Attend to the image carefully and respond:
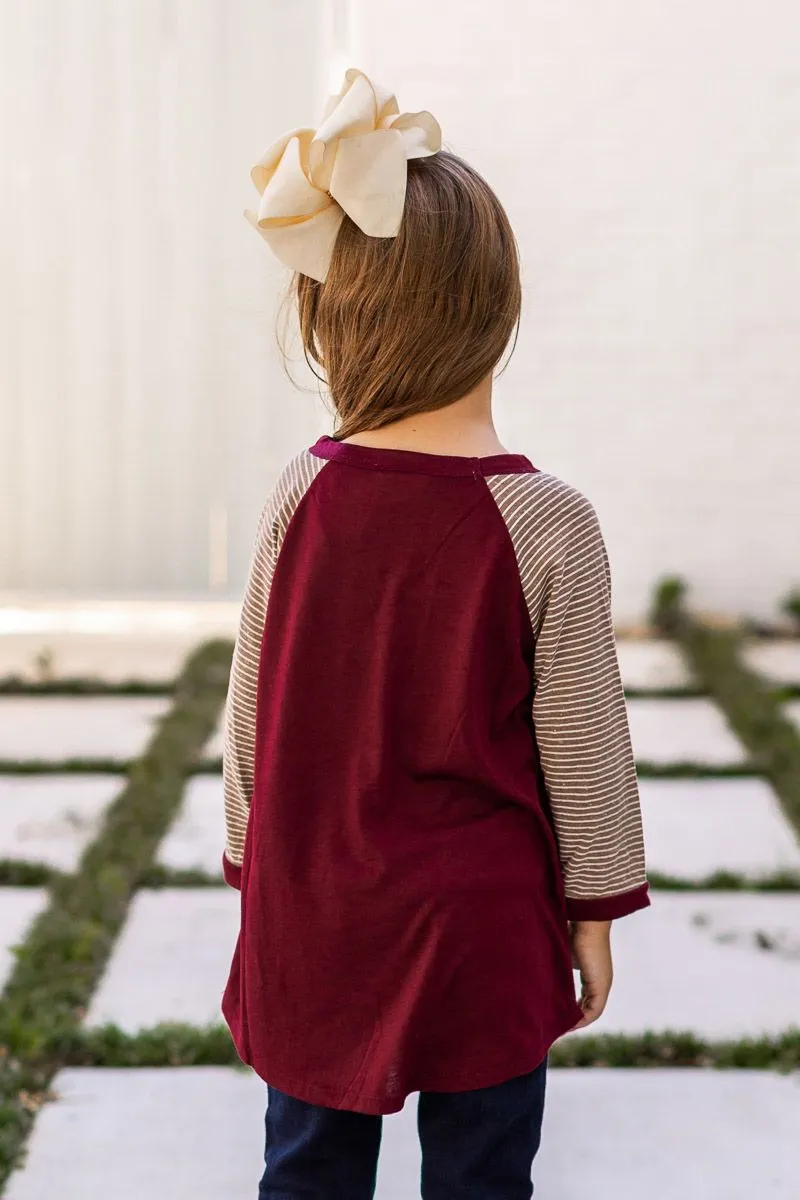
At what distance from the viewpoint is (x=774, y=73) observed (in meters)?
3.92

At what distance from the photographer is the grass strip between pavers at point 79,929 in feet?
6.05

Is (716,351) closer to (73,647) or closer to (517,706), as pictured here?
(73,647)

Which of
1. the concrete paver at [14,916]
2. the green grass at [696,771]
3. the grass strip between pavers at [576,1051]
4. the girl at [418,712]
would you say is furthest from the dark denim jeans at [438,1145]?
the green grass at [696,771]

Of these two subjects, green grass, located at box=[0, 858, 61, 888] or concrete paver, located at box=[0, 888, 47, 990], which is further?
green grass, located at box=[0, 858, 61, 888]

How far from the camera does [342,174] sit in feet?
3.66

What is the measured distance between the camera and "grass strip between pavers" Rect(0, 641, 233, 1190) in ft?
6.05

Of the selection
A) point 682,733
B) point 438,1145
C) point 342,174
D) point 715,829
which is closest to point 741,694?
point 682,733

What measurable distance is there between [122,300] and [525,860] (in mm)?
3318

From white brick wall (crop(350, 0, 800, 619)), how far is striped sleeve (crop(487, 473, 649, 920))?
292 centimetres

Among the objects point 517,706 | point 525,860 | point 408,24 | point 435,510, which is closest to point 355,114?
point 435,510

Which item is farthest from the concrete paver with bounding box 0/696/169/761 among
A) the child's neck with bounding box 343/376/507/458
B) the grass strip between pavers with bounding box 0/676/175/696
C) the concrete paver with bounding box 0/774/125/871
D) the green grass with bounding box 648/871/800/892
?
the child's neck with bounding box 343/376/507/458


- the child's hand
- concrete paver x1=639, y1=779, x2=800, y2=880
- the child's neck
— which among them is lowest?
concrete paver x1=639, y1=779, x2=800, y2=880

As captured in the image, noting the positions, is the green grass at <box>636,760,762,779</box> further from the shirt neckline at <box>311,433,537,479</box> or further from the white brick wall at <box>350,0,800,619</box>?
the shirt neckline at <box>311,433,537,479</box>

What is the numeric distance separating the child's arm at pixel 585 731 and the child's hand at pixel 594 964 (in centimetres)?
3
